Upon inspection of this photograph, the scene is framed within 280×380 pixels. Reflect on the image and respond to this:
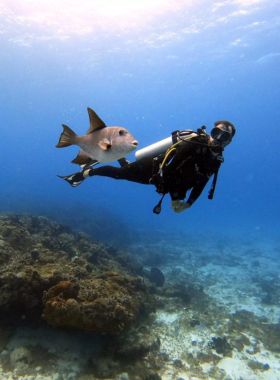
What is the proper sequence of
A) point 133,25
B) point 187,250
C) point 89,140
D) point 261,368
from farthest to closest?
1. point 133,25
2. point 187,250
3. point 261,368
4. point 89,140

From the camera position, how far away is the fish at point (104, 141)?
6.47 ft

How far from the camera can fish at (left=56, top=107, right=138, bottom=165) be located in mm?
1971

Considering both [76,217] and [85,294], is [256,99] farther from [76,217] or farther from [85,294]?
[85,294]

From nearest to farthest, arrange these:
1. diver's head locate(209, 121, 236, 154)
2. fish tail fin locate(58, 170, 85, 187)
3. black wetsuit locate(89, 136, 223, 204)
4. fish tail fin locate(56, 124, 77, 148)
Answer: fish tail fin locate(56, 124, 77, 148) < diver's head locate(209, 121, 236, 154) < black wetsuit locate(89, 136, 223, 204) < fish tail fin locate(58, 170, 85, 187)

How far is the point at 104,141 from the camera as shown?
2.02 metres

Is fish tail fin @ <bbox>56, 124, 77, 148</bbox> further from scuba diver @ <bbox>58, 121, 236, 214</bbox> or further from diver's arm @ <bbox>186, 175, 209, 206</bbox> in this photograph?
diver's arm @ <bbox>186, 175, 209, 206</bbox>

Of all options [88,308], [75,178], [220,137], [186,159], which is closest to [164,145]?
[186,159]

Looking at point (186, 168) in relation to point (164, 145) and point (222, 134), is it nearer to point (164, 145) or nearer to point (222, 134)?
point (164, 145)

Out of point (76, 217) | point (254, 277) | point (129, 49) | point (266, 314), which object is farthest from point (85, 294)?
point (129, 49)

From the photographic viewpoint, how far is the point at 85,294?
5.40 m

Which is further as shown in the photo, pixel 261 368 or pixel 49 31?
pixel 49 31

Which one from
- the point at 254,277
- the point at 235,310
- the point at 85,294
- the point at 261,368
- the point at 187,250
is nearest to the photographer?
the point at 85,294

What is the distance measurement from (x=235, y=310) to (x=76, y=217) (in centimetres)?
1952

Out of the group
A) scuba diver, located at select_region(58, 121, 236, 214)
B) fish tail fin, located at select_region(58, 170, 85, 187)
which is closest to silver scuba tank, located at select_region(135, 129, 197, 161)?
scuba diver, located at select_region(58, 121, 236, 214)
